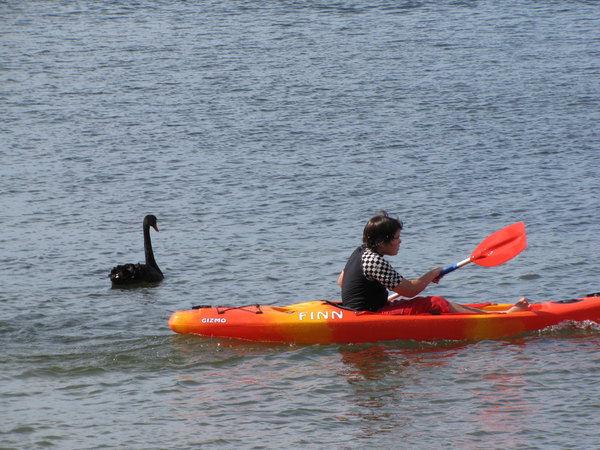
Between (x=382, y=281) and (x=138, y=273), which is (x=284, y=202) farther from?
(x=382, y=281)

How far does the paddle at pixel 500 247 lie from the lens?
29.1 feet

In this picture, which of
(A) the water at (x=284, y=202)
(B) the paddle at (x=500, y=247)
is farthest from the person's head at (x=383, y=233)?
(B) the paddle at (x=500, y=247)

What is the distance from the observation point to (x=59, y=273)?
10.6 m

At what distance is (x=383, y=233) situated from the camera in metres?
8.06

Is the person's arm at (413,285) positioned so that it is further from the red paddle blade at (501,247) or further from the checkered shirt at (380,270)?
the red paddle blade at (501,247)

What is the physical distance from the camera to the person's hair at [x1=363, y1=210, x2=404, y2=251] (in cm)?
805

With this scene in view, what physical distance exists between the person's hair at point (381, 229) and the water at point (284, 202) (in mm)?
855

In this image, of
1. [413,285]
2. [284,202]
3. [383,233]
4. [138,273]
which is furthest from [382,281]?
[284,202]

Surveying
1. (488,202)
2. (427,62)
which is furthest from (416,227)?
(427,62)

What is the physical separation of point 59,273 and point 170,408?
3830 millimetres

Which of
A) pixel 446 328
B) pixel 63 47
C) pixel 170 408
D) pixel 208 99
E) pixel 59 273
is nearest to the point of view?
pixel 170 408

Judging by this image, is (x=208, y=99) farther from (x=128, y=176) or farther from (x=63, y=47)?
(x=63, y=47)

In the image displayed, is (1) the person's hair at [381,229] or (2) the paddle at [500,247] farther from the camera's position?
(2) the paddle at [500,247]

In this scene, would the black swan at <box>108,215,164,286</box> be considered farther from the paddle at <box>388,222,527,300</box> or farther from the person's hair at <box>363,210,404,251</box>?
the paddle at <box>388,222,527,300</box>
